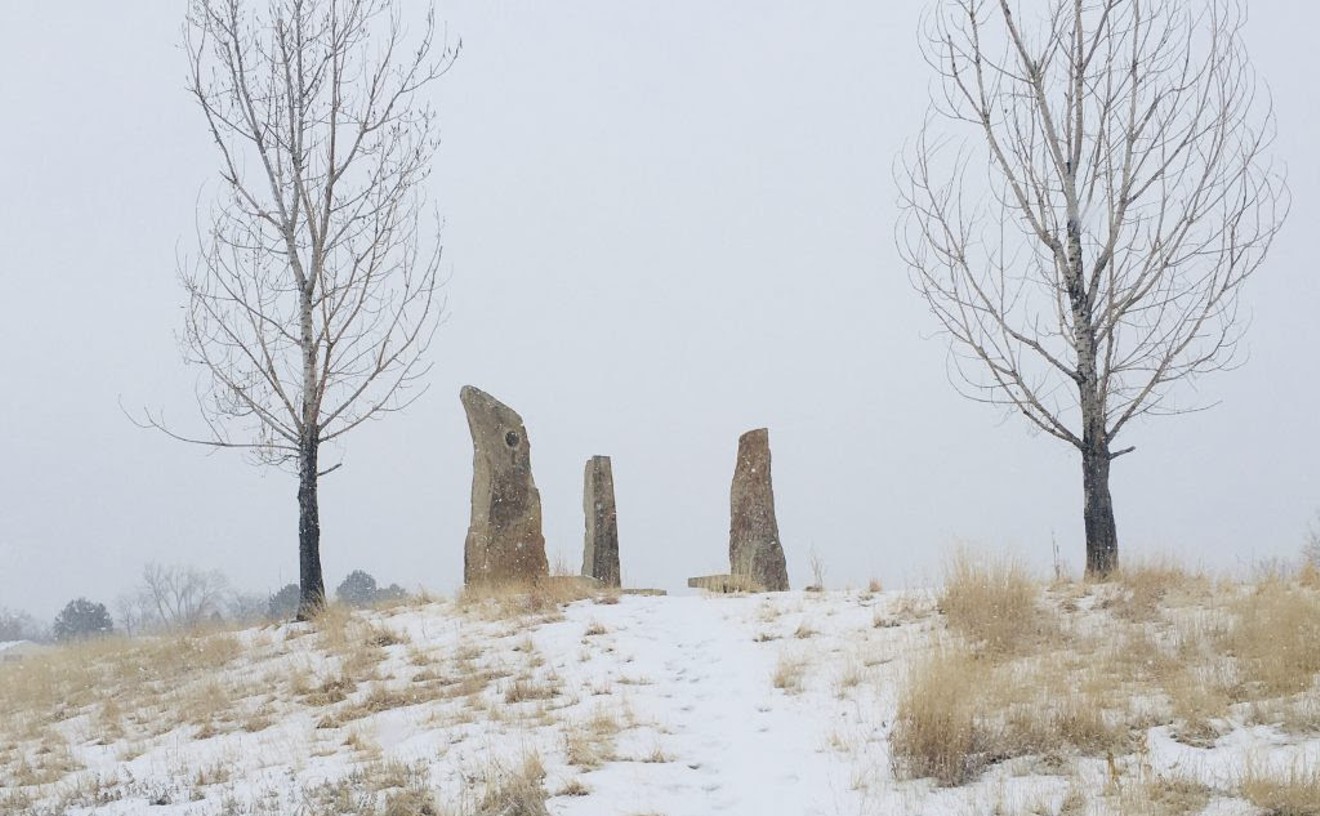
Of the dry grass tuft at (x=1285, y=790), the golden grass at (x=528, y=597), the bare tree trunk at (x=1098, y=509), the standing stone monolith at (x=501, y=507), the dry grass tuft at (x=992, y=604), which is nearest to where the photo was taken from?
the dry grass tuft at (x=1285, y=790)

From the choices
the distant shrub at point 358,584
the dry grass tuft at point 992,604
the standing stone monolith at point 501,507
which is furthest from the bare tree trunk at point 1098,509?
the distant shrub at point 358,584

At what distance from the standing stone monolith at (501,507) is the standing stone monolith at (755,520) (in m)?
3.52

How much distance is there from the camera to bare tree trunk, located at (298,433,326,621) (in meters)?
12.6

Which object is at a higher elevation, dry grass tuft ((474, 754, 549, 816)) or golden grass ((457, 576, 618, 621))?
golden grass ((457, 576, 618, 621))

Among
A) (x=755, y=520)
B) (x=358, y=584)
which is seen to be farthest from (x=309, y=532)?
(x=358, y=584)

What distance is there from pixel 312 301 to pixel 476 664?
6.42 meters

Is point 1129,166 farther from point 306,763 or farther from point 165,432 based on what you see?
point 165,432

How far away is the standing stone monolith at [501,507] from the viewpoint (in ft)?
40.4

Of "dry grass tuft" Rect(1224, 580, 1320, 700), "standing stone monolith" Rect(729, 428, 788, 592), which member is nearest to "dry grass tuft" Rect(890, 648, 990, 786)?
"dry grass tuft" Rect(1224, 580, 1320, 700)

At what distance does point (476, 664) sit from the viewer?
28.2 ft

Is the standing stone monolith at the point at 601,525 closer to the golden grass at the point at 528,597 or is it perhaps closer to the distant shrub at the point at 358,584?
the golden grass at the point at 528,597

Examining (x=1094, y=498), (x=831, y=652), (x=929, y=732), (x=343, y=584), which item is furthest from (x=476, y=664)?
(x=343, y=584)

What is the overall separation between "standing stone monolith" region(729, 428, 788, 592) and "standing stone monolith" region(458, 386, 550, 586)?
3517 millimetres

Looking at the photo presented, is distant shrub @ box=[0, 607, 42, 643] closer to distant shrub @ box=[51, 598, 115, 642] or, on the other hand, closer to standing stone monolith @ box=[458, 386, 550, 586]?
distant shrub @ box=[51, 598, 115, 642]
